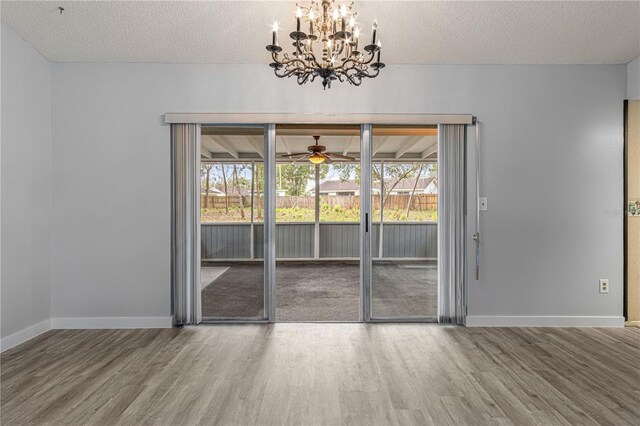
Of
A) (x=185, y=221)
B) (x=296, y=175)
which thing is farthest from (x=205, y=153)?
(x=296, y=175)

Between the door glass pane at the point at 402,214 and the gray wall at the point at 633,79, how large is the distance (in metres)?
1.86

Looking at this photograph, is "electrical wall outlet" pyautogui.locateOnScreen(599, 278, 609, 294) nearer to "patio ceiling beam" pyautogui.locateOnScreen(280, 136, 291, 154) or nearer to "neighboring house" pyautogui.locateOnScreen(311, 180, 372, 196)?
"neighboring house" pyautogui.locateOnScreen(311, 180, 372, 196)

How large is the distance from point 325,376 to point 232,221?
1.80 meters

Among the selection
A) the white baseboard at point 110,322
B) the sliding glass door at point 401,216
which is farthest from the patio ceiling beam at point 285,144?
the white baseboard at point 110,322

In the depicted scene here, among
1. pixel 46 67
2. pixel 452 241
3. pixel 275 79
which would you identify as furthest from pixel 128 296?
pixel 452 241

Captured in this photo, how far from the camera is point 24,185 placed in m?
3.18

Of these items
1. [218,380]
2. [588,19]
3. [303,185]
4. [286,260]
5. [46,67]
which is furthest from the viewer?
[286,260]

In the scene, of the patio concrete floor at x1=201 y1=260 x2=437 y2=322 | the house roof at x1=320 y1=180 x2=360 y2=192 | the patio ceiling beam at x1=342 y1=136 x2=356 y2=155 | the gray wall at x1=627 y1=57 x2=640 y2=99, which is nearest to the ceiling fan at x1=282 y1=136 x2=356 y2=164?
the patio ceiling beam at x1=342 y1=136 x2=356 y2=155

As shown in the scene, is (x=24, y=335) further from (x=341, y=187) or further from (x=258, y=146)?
(x=341, y=187)

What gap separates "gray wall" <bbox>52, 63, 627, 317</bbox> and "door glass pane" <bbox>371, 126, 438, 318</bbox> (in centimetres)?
33

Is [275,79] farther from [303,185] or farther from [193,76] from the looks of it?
[303,185]

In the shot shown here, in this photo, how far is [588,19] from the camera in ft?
9.27

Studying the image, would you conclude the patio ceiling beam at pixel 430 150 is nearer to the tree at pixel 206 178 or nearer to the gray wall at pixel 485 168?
the gray wall at pixel 485 168

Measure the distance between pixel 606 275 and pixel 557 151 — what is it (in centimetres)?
127
